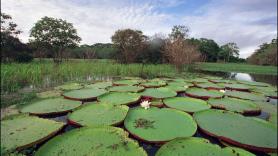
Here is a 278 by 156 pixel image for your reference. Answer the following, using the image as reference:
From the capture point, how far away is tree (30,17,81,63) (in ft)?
59.2

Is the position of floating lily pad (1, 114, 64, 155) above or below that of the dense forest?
below

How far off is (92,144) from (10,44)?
45.5ft

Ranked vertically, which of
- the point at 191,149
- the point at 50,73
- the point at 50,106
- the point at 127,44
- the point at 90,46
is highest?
the point at 127,44

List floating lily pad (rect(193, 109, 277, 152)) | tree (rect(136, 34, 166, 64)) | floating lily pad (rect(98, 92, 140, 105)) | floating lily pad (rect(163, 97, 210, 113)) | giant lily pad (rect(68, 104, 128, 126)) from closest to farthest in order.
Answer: floating lily pad (rect(193, 109, 277, 152)), giant lily pad (rect(68, 104, 128, 126)), floating lily pad (rect(163, 97, 210, 113)), floating lily pad (rect(98, 92, 140, 105)), tree (rect(136, 34, 166, 64))

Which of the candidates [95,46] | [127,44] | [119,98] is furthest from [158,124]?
[127,44]

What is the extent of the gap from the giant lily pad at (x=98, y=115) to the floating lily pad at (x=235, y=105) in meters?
1.82

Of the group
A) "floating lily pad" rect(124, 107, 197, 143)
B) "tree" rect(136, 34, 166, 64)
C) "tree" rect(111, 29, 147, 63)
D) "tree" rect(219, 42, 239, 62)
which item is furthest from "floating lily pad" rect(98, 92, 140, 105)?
"tree" rect(219, 42, 239, 62)

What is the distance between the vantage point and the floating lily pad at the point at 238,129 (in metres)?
1.93

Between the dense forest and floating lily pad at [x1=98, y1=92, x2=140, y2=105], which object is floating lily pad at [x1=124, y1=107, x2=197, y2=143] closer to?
floating lily pad at [x1=98, y1=92, x2=140, y2=105]

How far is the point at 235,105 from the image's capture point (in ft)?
11.1

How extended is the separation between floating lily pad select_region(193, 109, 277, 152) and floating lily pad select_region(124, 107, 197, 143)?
Answer: 0.23 meters

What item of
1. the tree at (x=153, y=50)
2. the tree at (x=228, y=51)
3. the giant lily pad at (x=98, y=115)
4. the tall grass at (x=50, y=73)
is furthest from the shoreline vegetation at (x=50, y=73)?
the tree at (x=228, y=51)

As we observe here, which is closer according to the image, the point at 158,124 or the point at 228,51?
the point at 158,124

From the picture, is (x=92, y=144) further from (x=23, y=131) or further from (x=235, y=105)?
(x=235, y=105)
